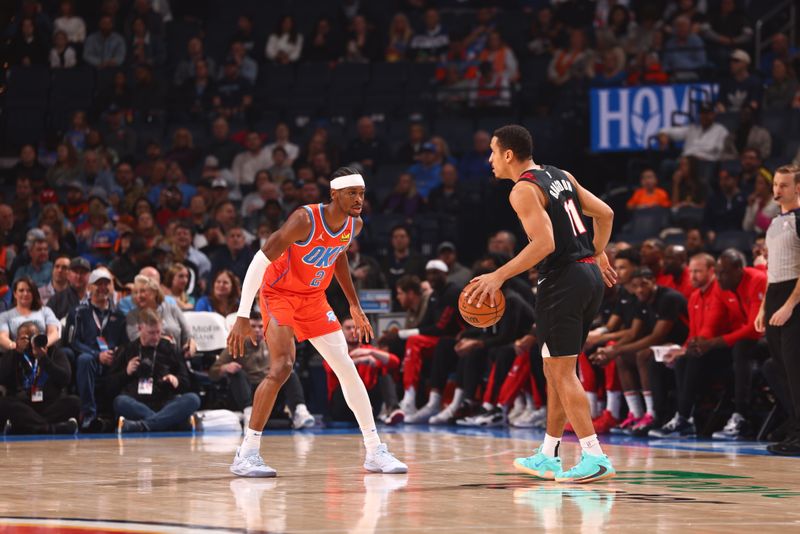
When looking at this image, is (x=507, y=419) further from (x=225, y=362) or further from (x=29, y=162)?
(x=29, y=162)

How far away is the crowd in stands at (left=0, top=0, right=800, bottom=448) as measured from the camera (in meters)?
12.6

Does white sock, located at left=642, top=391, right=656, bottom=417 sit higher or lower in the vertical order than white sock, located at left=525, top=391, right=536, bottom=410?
higher

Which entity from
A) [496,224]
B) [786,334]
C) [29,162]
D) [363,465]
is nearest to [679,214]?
[496,224]

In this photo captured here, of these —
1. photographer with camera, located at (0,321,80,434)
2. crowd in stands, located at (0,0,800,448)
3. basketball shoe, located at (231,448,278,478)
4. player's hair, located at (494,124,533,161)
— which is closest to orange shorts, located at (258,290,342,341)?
basketball shoe, located at (231,448,278,478)

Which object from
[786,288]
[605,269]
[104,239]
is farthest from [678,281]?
[104,239]

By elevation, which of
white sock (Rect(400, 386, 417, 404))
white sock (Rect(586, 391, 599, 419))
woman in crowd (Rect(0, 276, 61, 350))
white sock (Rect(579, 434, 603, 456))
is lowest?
white sock (Rect(400, 386, 417, 404))

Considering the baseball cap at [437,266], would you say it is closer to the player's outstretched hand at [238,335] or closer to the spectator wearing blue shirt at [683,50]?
the spectator wearing blue shirt at [683,50]

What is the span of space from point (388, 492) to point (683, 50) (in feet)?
40.2

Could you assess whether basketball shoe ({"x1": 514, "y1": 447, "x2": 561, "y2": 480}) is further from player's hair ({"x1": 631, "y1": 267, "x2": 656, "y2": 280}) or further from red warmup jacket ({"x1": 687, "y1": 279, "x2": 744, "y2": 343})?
player's hair ({"x1": 631, "y1": 267, "x2": 656, "y2": 280})

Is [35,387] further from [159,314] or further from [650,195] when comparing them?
[650,195]

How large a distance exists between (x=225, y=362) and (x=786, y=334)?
5.88 m

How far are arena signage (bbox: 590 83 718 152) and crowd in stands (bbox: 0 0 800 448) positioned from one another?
38 cm

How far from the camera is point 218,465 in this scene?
913 cm

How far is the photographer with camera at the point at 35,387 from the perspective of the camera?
12352 mm
